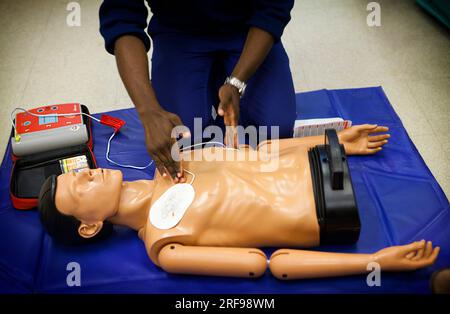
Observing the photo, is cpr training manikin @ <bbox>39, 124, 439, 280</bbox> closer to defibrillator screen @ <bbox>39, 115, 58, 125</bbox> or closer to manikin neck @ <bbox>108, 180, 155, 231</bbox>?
manikin neck @ <bbox>108, 180, 155, 231</bbox>

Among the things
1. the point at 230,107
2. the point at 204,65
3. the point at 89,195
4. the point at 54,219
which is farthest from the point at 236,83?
the point at 54,219

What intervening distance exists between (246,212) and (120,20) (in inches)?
33.1

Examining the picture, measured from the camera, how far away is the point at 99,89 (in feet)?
8.41

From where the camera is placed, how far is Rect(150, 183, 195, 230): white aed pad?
4.10 feet

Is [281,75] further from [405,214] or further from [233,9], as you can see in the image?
[405,214]

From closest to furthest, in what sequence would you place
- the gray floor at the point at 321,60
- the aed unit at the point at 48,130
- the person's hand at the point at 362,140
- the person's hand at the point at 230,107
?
1. the person's hand at the point at 230,107
2. the person's hand at the point at 362,140
3. the aed unit at the point at 48,130
4. the gray floor at the point at 321,60

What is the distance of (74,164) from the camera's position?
5.51ft

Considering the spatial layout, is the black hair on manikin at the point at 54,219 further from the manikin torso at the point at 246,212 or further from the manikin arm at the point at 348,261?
the manikin arm at the point at 348,261

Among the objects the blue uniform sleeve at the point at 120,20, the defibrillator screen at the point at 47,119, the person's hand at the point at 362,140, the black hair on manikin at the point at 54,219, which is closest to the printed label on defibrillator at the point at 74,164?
the defibrillator screen at the point at 47,119

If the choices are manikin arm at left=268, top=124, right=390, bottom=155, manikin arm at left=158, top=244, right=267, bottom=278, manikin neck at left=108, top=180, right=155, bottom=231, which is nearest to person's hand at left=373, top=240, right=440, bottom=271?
manikin arm at left=158, top=244, right=267, bottom=278

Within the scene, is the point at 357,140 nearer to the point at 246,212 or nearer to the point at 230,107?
the point at 230,107

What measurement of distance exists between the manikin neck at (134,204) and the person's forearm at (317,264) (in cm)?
45

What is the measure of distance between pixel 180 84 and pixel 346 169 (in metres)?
0.81

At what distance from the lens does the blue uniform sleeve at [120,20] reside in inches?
58.3
